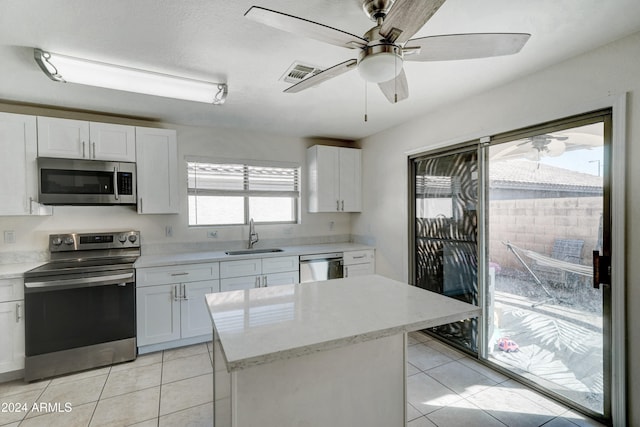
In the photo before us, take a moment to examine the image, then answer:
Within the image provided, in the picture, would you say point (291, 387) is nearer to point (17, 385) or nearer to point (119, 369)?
point (119, 369)

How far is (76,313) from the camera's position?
2.56m

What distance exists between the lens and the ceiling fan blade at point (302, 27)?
106 centimetres

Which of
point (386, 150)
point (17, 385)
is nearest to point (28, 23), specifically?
point (17, 385)

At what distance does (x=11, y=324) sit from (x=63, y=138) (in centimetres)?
166

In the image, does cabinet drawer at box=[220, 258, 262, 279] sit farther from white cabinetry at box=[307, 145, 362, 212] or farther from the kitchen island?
the kitchen island

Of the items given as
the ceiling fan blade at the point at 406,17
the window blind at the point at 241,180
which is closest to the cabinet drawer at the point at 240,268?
the window blind at the point at 241,180

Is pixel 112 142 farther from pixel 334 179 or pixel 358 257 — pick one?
pixel 358 257

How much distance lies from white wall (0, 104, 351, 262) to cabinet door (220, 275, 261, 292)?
0.66 metres

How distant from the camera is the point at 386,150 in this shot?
12.4ft

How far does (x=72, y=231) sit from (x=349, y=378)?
10.5 feet

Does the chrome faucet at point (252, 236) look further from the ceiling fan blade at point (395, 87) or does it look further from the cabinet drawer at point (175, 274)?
the ceiling fan blade at point (395, 87)

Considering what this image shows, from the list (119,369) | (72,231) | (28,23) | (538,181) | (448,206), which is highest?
(28,23)

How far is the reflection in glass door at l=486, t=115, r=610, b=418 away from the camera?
1.96 meters

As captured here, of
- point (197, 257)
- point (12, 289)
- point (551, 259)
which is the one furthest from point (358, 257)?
point (12, 289)
